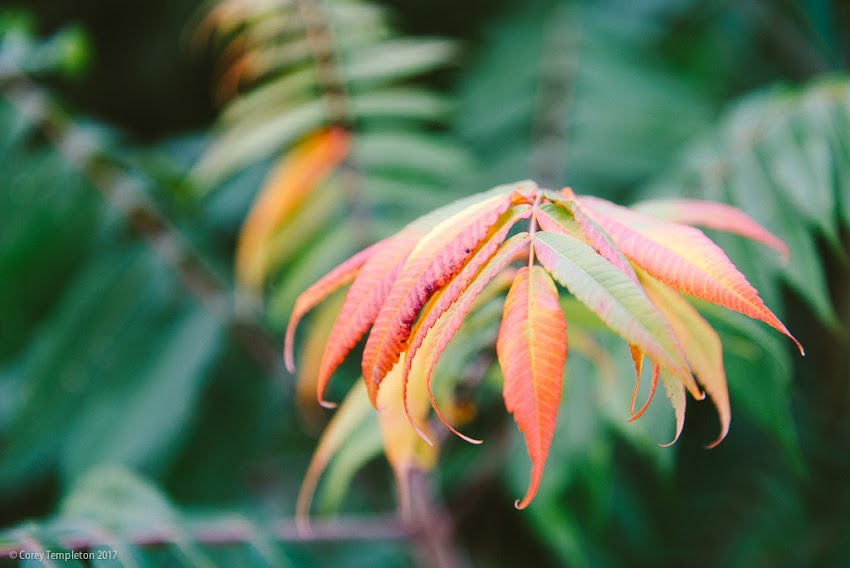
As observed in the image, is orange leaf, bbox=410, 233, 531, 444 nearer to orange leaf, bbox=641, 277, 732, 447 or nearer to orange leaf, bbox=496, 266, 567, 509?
orange leaf, bbox=496, 266, 567, 509

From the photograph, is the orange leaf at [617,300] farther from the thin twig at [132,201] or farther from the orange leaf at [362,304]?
the thin twig at [132,201]

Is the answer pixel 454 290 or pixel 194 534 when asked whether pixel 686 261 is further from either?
pixel 194 534

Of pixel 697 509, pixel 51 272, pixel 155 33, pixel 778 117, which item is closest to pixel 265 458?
pixel 51 272

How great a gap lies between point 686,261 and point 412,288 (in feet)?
0.45

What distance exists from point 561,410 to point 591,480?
0.27 feet

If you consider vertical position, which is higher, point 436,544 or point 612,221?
point 612,221

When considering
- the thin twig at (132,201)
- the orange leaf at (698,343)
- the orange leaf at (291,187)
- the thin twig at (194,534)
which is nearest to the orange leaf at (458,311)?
the orange leaf at (698,343)

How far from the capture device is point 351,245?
86 cm

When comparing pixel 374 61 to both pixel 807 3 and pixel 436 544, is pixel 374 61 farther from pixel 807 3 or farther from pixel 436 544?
pixel 807 3

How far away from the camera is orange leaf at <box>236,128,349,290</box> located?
2.59ft

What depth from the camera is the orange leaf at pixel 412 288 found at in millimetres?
314

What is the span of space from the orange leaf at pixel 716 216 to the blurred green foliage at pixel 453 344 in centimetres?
9

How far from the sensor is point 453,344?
541 millimetres

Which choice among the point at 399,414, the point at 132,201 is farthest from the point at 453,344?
the point at 132,201
